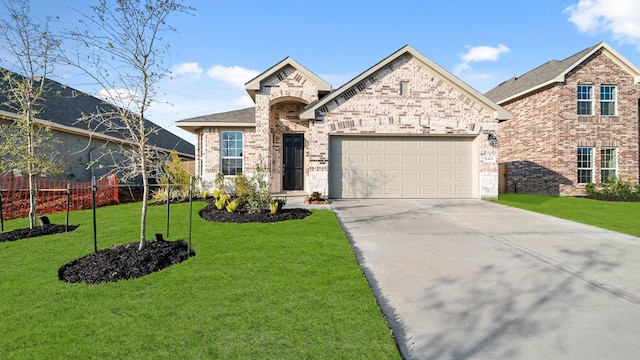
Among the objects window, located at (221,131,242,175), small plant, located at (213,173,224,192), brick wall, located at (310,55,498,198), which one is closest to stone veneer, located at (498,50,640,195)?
brick wall, located at (310,55,498,198)

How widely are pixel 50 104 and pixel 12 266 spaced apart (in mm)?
14312

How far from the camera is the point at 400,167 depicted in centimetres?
1303

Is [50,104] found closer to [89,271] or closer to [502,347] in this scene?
[89,271]

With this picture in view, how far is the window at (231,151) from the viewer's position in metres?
14.4

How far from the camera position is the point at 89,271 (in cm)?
461

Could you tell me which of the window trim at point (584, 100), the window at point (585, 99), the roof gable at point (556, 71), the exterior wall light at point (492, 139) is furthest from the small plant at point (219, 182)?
the window at point (585, 99)

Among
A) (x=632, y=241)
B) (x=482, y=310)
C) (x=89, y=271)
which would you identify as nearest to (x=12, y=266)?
(x=89, y=271)

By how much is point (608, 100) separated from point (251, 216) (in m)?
19.7

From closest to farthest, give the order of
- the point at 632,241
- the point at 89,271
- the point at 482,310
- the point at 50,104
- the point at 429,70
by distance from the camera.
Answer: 1. the point at 482,310
2. the point at 89,271
3. the point at 632,241
4. the point at 429,70
5. the point at 50,104

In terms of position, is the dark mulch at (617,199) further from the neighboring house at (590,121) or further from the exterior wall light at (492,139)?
the exterior wall light at (492,139)

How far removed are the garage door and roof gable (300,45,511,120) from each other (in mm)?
1473

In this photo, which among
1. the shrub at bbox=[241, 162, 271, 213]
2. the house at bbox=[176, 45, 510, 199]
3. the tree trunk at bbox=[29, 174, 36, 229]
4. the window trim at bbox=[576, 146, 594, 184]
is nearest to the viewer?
the tree trunk at bbox=[29, 174, 36, 229]

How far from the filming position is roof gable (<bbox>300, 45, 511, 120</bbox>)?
1239cm

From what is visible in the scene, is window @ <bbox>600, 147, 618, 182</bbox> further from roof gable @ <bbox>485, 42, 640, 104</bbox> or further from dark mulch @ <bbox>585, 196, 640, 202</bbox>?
roof gable @ <bbox>485, 42, 640, 104</bbox>
